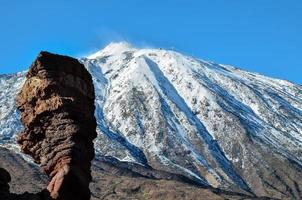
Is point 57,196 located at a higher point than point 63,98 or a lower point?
lower

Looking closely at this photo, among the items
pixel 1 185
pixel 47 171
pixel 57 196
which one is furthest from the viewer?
pixel 47 171

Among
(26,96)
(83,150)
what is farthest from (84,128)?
(26,96)

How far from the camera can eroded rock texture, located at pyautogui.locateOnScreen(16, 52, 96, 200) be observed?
36.2 m

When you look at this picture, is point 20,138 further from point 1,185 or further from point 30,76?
point 1,185

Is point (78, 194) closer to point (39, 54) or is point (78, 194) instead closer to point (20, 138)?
point (20, 138)

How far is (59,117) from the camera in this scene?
122 feet

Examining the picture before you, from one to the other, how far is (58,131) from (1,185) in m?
5.85

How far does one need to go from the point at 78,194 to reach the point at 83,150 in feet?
8.69

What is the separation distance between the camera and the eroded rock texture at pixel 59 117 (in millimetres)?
36188

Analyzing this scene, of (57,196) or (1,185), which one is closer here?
(1,185)

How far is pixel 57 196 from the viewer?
3444 cm

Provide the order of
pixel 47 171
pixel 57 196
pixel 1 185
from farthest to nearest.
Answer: pixel 47 171 < pixel 57 196 < pixel 1 185

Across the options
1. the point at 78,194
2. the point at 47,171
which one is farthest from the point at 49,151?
the point at 78,194

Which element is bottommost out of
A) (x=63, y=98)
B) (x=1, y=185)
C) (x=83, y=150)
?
(x=1, y=185)
